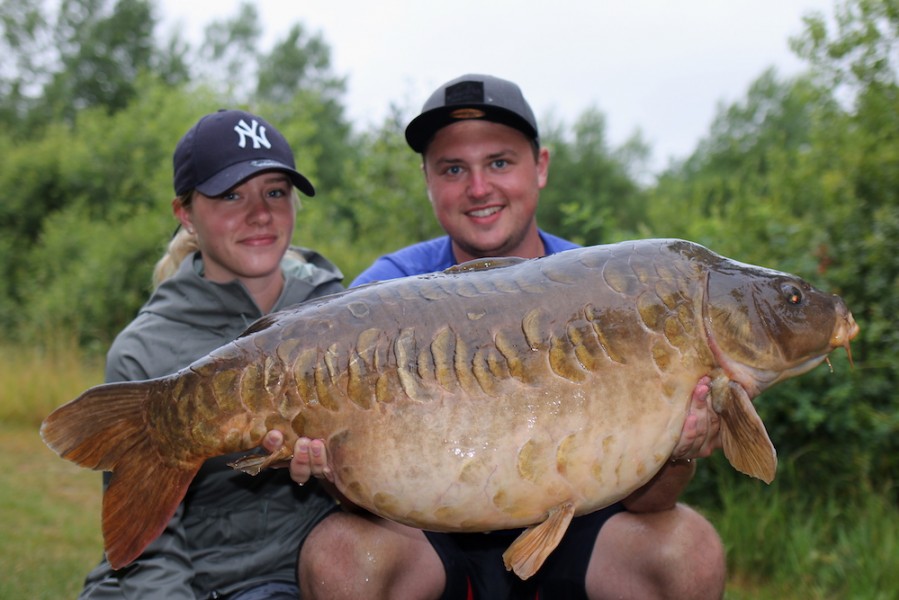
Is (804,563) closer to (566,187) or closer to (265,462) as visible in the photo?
(265,462)

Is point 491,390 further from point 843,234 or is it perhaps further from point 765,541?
point 843,234

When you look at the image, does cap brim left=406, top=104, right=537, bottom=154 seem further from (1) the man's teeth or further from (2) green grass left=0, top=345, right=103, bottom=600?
(2) green grass left=0, top=345, right=103, bottom=600

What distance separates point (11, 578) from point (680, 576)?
94.2 inches

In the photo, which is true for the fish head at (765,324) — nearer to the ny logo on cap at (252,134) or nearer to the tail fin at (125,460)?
the tail fin at (125,460)

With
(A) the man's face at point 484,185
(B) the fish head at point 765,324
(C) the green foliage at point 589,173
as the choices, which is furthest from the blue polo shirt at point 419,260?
(C) the green foliage at point 589,173

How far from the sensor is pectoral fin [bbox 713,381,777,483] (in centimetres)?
171

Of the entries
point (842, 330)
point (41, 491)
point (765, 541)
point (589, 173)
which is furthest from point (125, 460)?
point (589, 173)

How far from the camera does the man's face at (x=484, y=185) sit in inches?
104

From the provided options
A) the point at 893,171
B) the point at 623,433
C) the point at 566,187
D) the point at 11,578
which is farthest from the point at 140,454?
the point at 566,187

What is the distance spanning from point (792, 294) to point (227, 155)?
4.72 ft

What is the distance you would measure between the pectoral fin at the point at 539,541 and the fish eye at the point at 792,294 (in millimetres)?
598

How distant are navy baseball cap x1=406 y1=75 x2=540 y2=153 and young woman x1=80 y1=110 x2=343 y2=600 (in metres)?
0.43

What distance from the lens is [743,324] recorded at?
5.72 feet

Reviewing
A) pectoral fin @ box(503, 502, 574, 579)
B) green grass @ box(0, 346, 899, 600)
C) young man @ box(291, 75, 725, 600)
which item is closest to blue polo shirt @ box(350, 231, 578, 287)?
young man @ box(291, 75, 725, 600)
